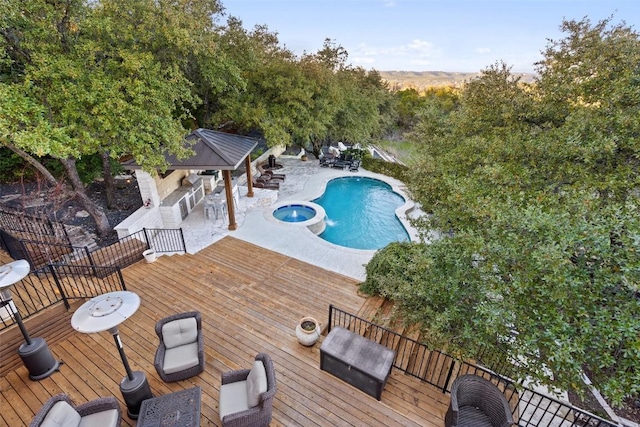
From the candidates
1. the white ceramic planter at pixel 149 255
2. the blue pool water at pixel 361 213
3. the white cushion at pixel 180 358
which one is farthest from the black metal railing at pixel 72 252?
the blue pool water at pixel 361 213

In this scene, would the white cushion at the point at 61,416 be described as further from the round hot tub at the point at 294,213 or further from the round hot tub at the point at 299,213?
the round hot tub at the point at 294,213

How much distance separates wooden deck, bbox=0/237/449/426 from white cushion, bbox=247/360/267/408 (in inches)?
26.2

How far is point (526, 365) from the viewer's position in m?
3.71

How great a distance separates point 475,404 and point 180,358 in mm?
4909

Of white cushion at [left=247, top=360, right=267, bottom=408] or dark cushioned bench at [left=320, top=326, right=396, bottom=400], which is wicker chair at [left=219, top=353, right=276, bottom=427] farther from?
dark cushioned bench at [left=320, top=326, right=396, bottom=400]

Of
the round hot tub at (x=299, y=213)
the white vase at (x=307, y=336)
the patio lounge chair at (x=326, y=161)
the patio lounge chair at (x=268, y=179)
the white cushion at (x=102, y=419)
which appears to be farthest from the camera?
→ the patio lounge chair at (x=326, y=161)

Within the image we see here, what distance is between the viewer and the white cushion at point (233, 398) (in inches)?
166

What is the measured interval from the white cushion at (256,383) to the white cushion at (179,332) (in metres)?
1.48

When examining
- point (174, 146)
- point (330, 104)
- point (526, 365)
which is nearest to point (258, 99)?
point (330, 104)

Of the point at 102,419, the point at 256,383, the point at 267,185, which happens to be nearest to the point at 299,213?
the point at 267,185

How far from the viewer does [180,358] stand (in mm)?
4949

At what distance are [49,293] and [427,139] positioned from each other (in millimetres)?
11204

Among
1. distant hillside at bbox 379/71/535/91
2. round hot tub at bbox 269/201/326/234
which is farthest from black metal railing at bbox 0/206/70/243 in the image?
distant hillside at bbox 379/71/535/91

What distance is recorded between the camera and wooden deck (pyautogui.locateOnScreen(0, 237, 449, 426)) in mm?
4562
